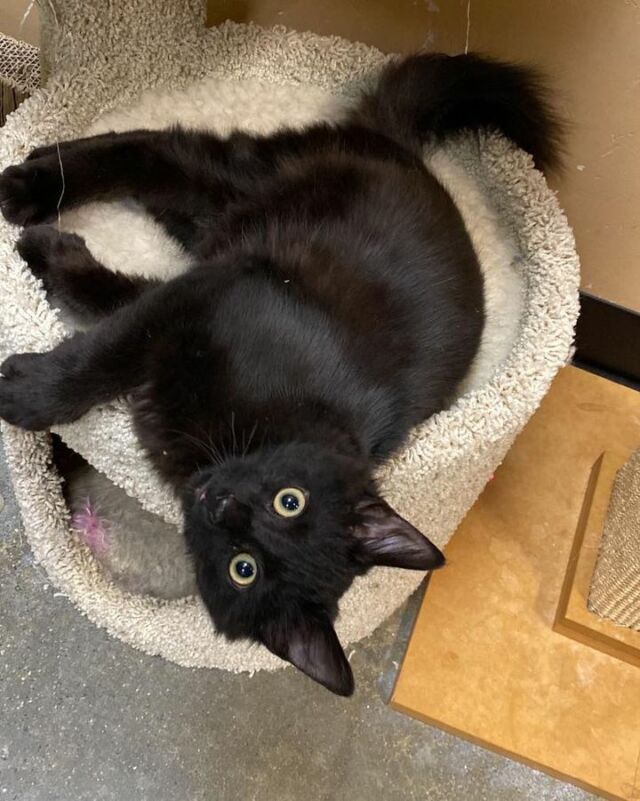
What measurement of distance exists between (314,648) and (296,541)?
117 millimetres

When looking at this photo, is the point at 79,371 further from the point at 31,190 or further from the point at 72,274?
the point at 31,190

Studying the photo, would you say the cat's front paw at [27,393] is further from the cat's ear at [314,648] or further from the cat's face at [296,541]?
the cat's ear at [314,648]

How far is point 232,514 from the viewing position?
85 centimetres

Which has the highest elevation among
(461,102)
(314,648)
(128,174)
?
(461,102)

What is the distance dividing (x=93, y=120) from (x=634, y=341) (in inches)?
45.5

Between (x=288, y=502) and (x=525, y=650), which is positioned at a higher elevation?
(x=288, y=502)

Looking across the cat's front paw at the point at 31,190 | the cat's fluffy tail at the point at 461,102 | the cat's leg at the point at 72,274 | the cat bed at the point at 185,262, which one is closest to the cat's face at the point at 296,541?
the cat bed at the point at 185,262

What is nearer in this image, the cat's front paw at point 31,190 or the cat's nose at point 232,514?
the cat's nose at point 232,514

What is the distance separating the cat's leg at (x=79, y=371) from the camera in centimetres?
89

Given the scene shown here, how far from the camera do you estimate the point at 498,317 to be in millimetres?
1291

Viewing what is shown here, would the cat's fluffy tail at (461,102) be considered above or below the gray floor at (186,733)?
above

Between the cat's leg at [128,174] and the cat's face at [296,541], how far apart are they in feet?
1.59

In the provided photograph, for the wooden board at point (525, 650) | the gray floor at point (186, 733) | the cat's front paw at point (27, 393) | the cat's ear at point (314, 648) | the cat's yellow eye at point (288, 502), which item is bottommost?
the gray floor at point (186, 733)

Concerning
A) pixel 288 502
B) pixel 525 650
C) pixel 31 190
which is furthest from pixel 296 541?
pixel 525 650
